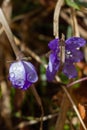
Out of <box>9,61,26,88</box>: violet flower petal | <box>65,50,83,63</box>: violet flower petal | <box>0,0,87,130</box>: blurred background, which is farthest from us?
<box>0,0,87,130</box>: blurred background

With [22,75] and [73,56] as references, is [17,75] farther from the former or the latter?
[73,56]

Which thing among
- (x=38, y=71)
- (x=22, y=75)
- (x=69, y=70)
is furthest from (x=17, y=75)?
(x=38, y=71)

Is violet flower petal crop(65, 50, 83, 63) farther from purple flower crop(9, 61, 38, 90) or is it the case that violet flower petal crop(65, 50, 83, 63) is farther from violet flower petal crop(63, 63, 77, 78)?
purple flower crop(9, 61, 38, 90)

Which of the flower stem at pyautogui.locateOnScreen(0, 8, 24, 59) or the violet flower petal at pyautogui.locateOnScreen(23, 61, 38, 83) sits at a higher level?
the flower stem at pyautogui.locateOnScreen(0, 8, 24, 59)

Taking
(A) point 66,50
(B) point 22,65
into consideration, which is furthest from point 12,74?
(A) point 66,50

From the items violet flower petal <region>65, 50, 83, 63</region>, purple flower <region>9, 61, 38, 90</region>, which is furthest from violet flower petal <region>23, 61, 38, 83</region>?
violet flower petal <region>65, 50, 83, 63</region>

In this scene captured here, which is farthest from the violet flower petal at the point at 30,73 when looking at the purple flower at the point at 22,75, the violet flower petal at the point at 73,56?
the violet flower petal at the point at 73,56

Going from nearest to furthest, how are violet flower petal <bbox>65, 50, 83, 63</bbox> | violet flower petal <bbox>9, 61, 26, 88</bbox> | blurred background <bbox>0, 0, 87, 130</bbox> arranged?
violet flower petal <bbox>9, 61, 26, 88</bbox>, violet flower petal <bbox>65, 50, 83, 63</bbox>, blurred background <bbox>0, 0, 87, 130</bbox>

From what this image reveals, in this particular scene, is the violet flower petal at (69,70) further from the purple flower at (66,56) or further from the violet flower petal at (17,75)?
the violet flower petal at (17,75)

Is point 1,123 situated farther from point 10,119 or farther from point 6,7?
point 6,7
